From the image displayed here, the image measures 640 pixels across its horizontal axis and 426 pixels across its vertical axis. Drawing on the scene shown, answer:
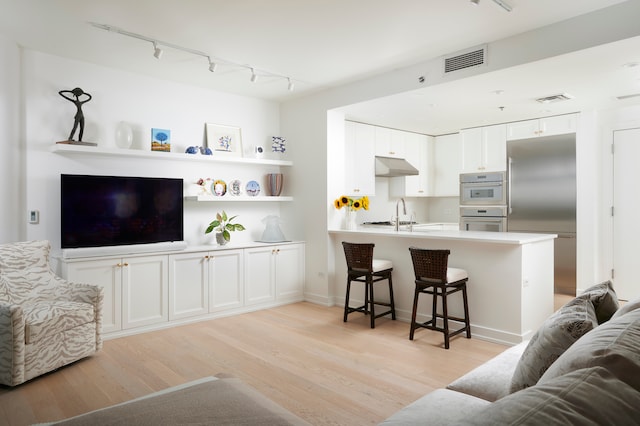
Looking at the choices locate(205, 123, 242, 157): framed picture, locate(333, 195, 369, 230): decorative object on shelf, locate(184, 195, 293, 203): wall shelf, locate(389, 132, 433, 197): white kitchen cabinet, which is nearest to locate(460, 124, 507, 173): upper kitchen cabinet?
locate(389, 132, 433, 197): white kitchen cabinet

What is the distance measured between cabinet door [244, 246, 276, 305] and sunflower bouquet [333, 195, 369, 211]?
1.02 m

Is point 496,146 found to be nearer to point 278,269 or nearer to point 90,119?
point 278,269

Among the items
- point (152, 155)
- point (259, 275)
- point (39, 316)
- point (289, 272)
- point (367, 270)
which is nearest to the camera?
point (39, 316)

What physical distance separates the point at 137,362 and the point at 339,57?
3.36 m

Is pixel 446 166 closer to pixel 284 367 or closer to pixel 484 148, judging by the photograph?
pixel 484 148

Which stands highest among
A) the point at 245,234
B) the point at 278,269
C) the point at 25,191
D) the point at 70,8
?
the point at 70,8

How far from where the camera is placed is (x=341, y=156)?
552 cm

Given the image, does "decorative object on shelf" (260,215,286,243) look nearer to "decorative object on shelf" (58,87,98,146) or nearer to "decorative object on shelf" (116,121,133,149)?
"decorative object on shelf" (116,121,133,149)

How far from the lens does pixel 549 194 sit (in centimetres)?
568

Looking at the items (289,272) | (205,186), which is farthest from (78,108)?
(289,272)

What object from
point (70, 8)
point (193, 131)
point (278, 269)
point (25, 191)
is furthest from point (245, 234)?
point (70, 8)

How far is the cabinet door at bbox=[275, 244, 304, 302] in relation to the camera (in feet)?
17.8

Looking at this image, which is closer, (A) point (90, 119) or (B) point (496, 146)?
(A) point (90, 119)

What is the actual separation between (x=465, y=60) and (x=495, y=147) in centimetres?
272
